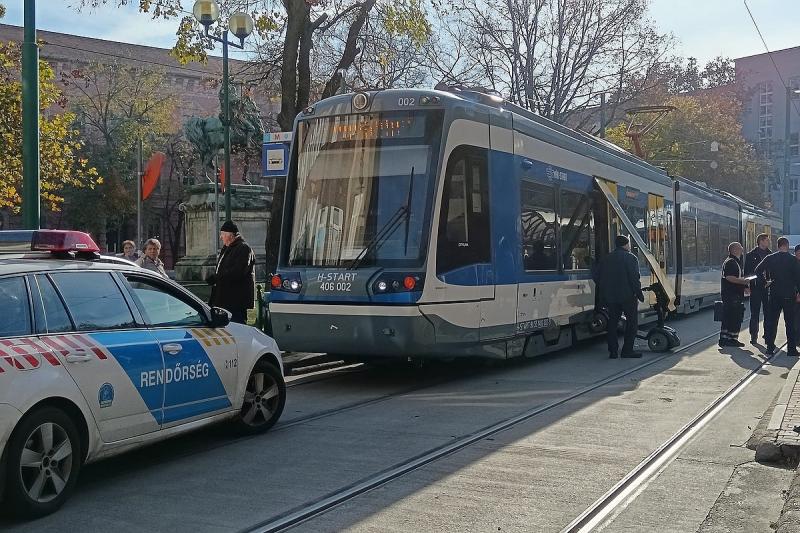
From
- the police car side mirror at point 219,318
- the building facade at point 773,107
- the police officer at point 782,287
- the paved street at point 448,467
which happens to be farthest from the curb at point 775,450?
the building facade at point 773,107

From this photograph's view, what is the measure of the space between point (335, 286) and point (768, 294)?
7.97m

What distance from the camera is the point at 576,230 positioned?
1337cm

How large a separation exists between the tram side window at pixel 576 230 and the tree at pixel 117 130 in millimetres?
37396

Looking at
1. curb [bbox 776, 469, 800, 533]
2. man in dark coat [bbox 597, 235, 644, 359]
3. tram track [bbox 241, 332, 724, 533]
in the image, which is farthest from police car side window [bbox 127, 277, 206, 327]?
man in dark coat [bbox 597, 235, 644, 359]

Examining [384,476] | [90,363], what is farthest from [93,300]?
[384,476]

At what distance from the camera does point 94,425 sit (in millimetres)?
5594

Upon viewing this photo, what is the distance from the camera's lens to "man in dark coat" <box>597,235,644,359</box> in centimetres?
1303

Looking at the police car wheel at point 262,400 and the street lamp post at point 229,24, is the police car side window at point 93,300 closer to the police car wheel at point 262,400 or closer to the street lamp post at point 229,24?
the police car wheel at point 262,400

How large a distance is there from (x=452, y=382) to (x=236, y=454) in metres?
4.36

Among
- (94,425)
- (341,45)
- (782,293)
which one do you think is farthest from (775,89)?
(94,425)

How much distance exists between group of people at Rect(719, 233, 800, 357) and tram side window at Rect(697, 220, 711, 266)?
6446mm

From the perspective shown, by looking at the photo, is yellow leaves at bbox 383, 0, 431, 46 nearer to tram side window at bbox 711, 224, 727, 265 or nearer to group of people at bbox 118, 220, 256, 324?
group of people at bbox 118, 220, 256, 324

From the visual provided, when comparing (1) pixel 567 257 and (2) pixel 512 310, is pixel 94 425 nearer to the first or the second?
(2) pixel 512 310

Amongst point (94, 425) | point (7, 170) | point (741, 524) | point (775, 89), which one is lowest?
point (741, 524)
